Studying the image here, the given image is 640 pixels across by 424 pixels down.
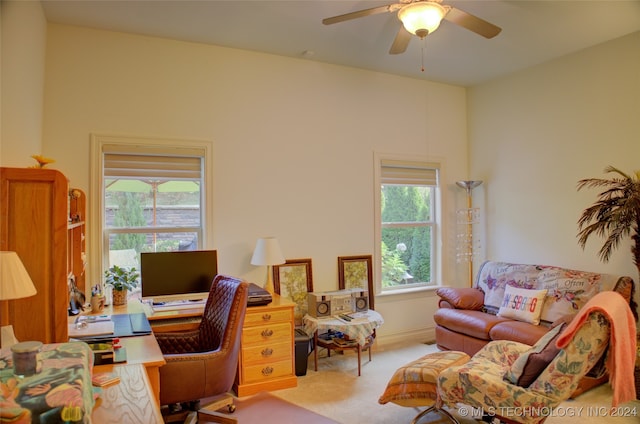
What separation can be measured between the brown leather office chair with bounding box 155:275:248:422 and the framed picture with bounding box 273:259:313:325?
1191mm

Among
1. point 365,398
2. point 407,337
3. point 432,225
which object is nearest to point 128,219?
point 365,398

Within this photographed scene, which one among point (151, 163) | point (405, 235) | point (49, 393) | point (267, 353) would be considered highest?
point (151, 163)

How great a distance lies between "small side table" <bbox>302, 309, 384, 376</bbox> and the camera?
3.58 metres

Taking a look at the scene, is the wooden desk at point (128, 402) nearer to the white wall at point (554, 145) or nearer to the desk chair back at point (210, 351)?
the desk chair back at point (210, 351)

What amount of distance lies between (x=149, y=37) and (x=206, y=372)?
9.07 feet

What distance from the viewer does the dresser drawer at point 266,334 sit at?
3.29 meters

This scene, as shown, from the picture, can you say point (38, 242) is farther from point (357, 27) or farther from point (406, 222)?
point (406, 222)

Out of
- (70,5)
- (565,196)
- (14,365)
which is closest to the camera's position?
(14,365)

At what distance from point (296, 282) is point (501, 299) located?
197 centimetres

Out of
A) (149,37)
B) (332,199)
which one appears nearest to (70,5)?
(149,37)

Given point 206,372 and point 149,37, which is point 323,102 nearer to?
point 149,37

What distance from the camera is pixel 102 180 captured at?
11.1 ft

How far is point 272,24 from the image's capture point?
335 centimetres

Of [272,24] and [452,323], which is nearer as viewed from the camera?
[272,24]
